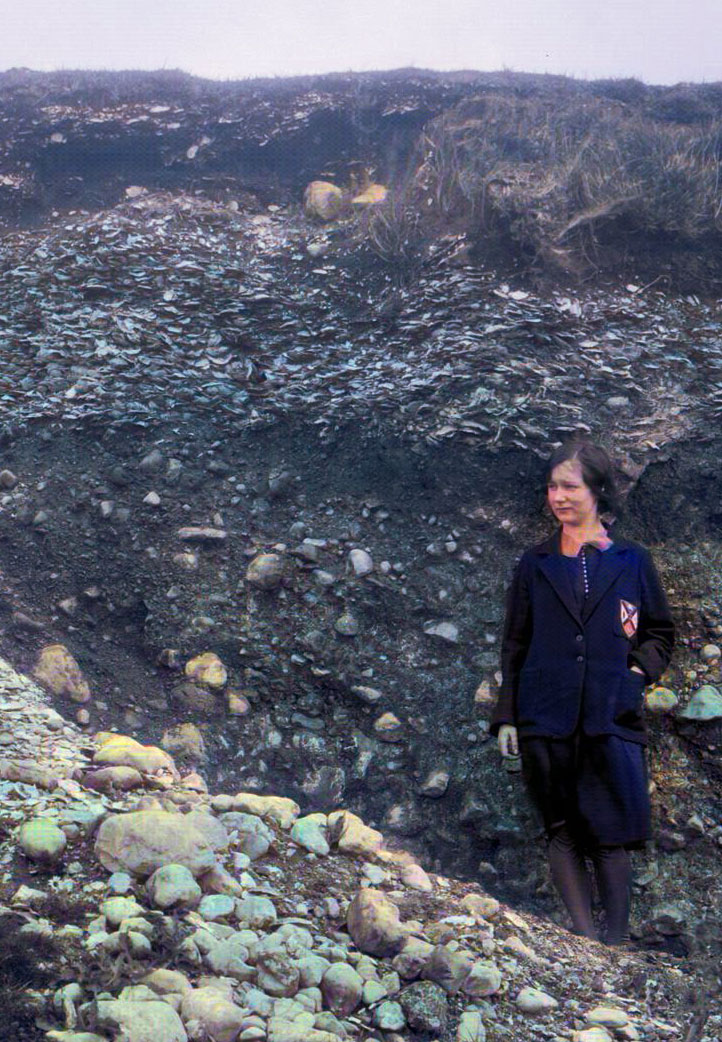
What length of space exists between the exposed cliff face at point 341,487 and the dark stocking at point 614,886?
280mm

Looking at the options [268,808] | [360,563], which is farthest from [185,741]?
[360,563]

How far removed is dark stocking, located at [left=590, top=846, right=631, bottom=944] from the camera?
9.34 feet

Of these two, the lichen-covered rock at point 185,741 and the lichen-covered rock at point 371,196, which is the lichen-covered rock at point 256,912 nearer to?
the lichen-covered rock at point 185,741

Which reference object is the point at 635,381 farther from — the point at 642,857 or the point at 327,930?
the point at 327,930

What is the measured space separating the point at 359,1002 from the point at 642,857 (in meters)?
1.54

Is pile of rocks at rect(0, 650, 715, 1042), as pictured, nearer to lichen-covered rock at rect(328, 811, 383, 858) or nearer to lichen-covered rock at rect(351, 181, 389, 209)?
lichen-covered rock at rect(328, 811, 383, 858)

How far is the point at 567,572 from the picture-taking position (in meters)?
3.11

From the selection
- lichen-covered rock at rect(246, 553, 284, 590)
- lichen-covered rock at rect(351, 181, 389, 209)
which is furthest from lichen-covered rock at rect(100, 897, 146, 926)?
lichen-covered rock at rect(351, 181, 389, 209)

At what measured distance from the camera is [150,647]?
3643 mm

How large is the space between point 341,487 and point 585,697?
1.58 metres

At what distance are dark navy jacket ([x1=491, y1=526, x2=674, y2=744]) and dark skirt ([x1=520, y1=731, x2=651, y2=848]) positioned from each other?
0.17 feet

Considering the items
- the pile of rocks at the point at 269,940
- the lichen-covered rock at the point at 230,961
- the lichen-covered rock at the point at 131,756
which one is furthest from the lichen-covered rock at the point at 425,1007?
the lichen-covered rock at the point at 131,756

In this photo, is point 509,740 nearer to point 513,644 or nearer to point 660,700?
point 513,644

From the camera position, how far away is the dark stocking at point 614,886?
285 centimetres
